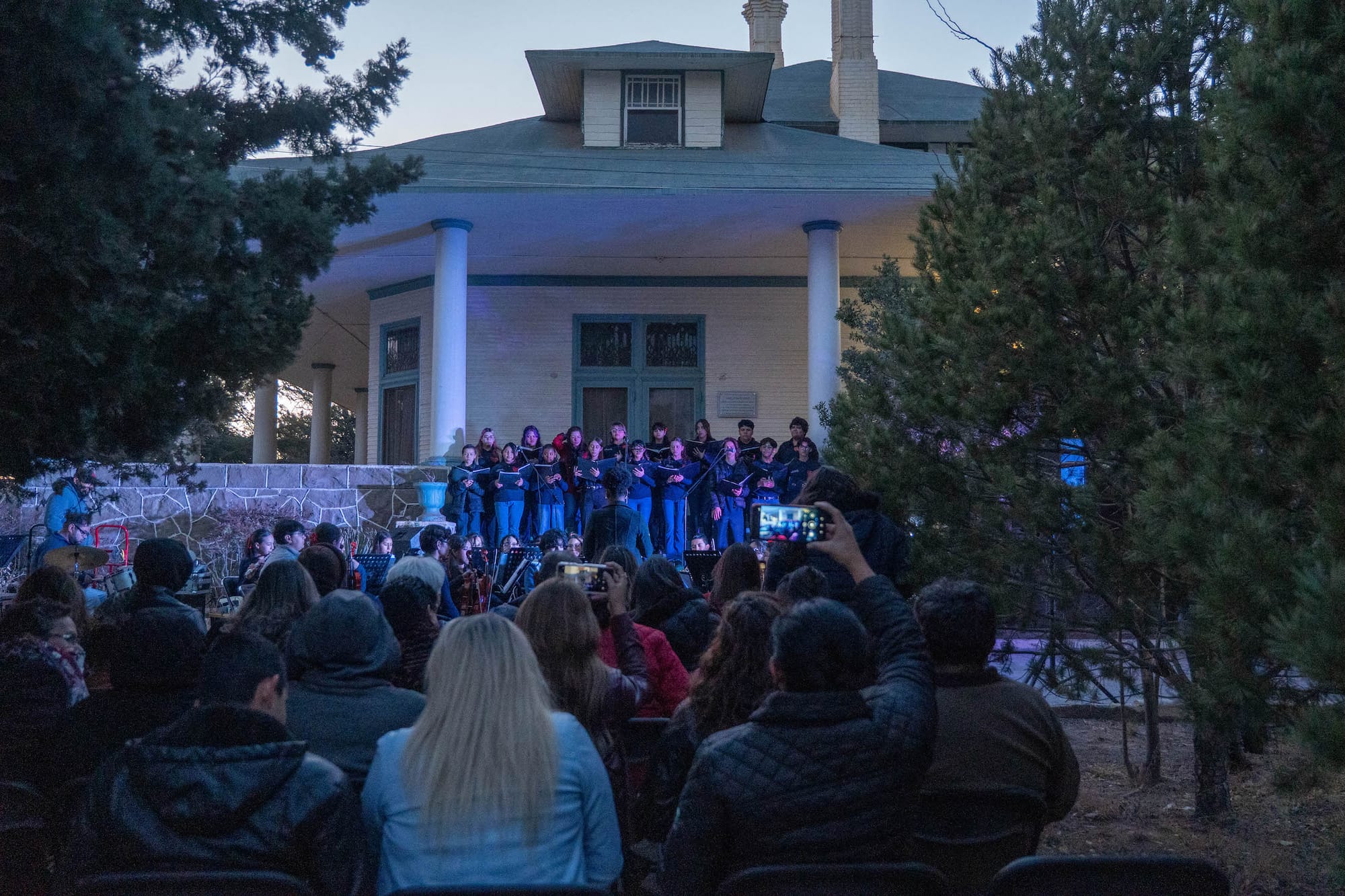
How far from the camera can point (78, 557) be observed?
11.0m

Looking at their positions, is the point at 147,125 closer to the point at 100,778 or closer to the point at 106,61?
the point at 106,61

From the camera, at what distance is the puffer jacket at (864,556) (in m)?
4.84

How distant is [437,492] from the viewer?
16438 mm

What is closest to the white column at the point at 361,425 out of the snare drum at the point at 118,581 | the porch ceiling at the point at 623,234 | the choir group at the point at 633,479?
the porch ceiling at the point at 623,234

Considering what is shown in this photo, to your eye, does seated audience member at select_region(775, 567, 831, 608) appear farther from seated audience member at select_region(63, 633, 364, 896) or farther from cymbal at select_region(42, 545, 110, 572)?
cymbal at select_region(42, 545, 110, 572)

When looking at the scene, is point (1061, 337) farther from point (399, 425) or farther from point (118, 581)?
point (399, 425)

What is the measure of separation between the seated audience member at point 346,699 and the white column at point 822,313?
14.2 m

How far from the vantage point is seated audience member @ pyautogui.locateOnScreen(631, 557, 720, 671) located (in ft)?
17.5

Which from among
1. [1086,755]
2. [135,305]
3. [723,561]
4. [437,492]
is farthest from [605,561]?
[437,492]

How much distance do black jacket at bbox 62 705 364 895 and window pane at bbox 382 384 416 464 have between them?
64.1 ft

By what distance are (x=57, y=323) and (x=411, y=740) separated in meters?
3.34

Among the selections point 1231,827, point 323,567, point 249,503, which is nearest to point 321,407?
point 249,503

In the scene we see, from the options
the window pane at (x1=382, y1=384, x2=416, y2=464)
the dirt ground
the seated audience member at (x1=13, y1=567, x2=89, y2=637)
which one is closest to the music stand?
the dirt ground

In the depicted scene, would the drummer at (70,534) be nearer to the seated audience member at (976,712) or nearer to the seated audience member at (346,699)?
the seated audience member at (346,699)
